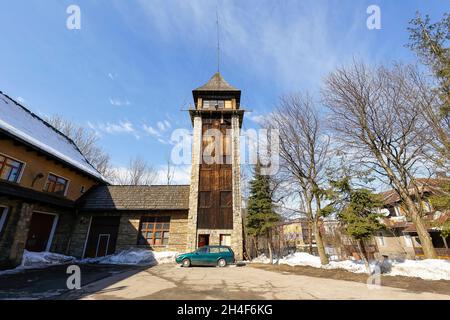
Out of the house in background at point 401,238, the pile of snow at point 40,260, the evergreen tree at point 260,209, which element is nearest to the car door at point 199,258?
the evergreen tree at point 260,209

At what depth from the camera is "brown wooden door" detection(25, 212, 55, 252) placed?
1458 centimetres

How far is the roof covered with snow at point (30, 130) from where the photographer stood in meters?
12.8

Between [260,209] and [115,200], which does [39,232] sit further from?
[260,209]

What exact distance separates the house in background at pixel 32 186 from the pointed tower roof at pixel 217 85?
14613mm

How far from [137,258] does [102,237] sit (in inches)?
179

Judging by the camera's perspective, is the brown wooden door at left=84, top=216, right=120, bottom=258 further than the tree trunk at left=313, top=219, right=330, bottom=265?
Yes

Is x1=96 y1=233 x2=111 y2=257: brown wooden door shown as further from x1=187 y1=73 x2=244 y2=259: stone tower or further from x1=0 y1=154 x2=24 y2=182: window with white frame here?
x1=0 y1=154 x2=24 y2=182: window with white frame

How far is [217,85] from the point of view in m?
23.4

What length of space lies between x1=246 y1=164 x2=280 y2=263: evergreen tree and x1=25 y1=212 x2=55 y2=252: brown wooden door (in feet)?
52.9

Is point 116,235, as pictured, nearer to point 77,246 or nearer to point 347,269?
point 77,246

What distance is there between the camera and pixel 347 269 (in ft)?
36.7

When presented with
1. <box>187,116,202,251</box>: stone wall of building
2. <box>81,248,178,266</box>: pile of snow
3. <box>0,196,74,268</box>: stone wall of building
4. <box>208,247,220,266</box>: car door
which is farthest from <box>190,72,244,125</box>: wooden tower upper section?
<box>0,196,74,268</box>: stone wall of building
